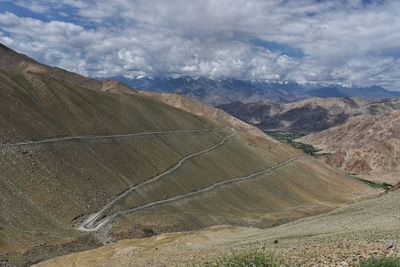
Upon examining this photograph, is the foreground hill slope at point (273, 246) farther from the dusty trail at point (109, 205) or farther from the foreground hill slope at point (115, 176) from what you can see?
the dusty trail at point (109, 205)

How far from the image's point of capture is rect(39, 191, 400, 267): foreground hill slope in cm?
2711

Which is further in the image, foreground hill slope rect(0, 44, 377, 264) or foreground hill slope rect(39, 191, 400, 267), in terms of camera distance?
foreground hill slope rect(0, 44, 377, 264)

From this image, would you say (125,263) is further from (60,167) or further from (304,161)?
(304,161)

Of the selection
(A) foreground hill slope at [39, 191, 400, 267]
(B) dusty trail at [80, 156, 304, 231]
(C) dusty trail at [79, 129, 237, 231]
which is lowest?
(B) dusty trail at [80, 156, 304, 231]

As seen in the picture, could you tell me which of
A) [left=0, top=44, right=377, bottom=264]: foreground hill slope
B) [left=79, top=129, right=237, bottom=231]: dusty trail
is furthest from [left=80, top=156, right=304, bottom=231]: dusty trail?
[left=0, top=44, right=377, bottom=264]: foreground hill slope

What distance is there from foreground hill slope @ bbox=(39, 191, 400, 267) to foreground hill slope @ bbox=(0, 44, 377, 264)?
1133 centimetres

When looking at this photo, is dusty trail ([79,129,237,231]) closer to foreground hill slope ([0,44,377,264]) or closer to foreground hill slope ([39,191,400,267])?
foreground hill slope ([0,44,377,264])

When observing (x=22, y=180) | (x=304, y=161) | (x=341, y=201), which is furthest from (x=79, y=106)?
(x=304, y=161)

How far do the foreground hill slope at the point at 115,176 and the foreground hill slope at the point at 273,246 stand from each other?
11326 mm

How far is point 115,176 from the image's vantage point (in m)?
90.2

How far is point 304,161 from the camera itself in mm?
175000

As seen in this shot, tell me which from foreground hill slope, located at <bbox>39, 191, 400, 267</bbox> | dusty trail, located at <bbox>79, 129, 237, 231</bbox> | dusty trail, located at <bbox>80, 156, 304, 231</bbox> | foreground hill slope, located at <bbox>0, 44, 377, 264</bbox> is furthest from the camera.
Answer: dusty trail, located at <bbox>80, 156, 304, 231</bbox>

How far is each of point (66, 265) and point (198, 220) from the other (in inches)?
1455

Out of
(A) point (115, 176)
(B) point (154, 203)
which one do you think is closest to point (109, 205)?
(B) point (154, 203)
